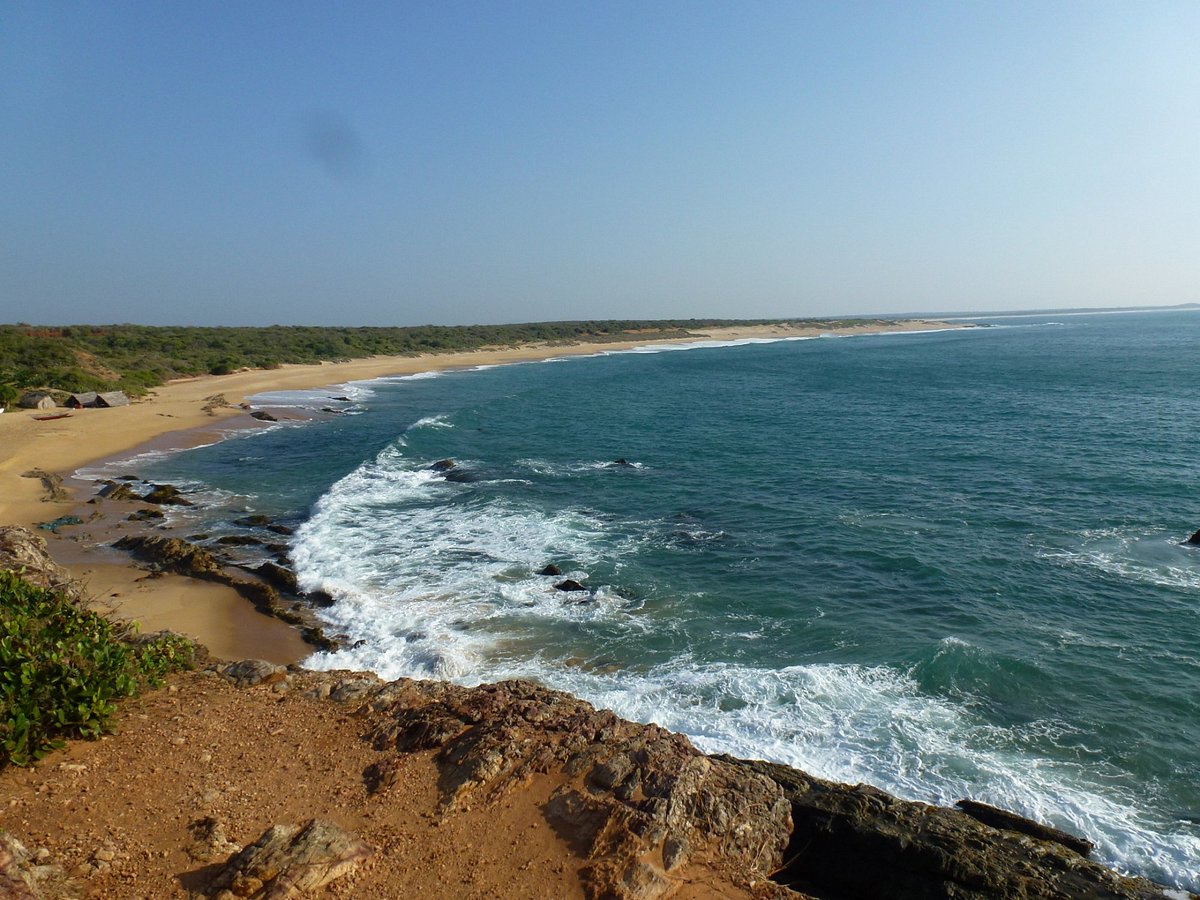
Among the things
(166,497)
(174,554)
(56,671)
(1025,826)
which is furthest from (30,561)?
(1025,826)

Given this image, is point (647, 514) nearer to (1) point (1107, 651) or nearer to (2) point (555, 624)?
(2) point (555, 624)

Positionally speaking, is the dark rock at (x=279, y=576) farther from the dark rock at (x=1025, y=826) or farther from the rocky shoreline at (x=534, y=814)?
the dark rock at (x=1025, y=826)

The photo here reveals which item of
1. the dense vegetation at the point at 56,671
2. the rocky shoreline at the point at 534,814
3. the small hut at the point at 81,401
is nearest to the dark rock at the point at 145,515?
the dense vegetation at the point at 56,671

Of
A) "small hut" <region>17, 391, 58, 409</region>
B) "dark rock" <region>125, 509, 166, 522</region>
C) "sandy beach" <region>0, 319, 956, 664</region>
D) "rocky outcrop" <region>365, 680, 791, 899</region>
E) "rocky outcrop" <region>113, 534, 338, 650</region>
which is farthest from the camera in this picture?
"small hut" <region>17, 391, 58, 409</region>

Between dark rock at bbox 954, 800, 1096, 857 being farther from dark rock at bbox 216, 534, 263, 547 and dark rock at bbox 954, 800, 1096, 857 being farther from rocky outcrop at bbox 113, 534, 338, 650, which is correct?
dark rock at bbox 216, 534, 263, 547

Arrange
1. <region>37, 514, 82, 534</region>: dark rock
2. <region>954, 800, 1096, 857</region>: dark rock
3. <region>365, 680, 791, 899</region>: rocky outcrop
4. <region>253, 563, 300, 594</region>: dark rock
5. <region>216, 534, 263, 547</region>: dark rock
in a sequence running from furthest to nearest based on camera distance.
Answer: <region>37, 514, 82, 534</region>: dark rock < <region>216, 534, 263, 547</region>: dark rock < <region>253, 563, 300, 594</region>: dark rock < <region>954, 800, 1096, 857</region>: dark rock < <region>365, 680, 791, 899</region>: rocky outcrop

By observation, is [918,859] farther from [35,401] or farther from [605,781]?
[35,401]

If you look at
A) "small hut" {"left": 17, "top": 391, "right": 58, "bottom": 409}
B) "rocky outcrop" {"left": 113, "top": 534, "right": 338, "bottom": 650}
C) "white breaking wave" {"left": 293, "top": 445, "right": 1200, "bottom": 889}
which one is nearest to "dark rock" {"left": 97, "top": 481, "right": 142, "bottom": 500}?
"rocky outcrop" {"left": 113, "top": 534, "right": 338, "bottom": 650}
